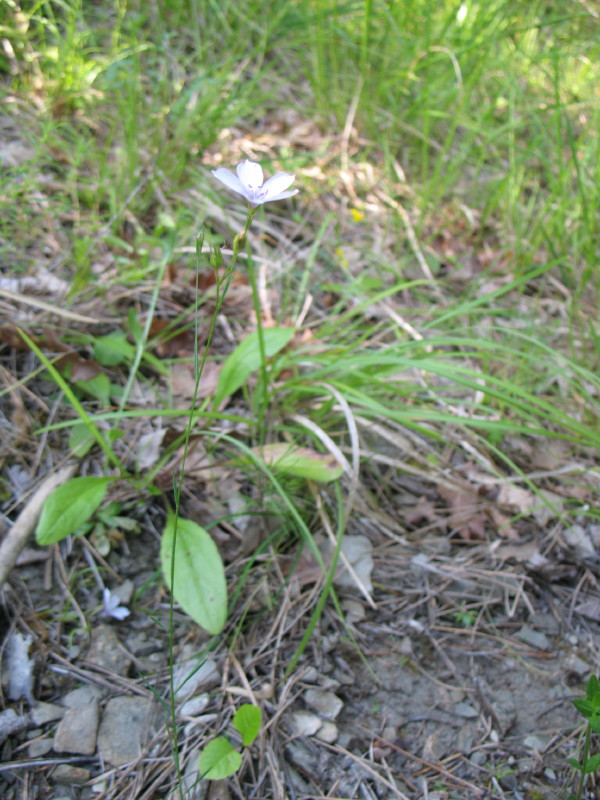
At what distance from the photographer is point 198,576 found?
1.29 meters

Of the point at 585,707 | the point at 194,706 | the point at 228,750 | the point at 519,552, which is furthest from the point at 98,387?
the point at 585,707

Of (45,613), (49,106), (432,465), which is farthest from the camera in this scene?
(49,106)

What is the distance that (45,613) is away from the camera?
1304mm

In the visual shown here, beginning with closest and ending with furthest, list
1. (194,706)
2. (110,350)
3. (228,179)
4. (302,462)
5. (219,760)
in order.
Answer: (228,179) < (219,760) < (194,706) < (302,462) < (110,350)

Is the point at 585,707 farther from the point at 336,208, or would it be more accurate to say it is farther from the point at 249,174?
the point at 336,208

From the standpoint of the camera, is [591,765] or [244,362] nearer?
[591,765]

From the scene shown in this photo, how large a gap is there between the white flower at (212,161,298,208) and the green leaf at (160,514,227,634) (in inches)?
30.6

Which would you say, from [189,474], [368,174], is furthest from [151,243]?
[368,174]

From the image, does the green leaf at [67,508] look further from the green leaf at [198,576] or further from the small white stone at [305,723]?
the small white stone at [305,723]

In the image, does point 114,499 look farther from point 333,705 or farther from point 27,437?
point 333,705

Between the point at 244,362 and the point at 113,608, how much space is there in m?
0.69

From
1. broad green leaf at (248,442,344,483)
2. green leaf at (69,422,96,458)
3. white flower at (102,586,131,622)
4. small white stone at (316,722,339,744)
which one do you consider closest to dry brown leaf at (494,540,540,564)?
broad green leaf at (248,442,344,483)

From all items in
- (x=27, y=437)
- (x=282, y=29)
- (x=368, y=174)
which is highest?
(x=282, y=29)

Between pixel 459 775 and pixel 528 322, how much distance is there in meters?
1.54
